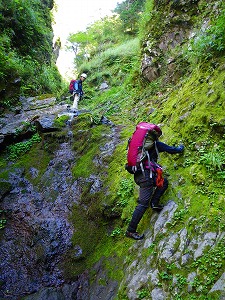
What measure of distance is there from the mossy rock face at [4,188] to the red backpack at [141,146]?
4.64 m

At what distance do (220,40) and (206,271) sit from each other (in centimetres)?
518

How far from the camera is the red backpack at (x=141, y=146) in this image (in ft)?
15.9

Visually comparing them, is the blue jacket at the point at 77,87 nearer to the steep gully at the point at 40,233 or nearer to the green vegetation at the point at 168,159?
the green vegetation at the point at 168,159

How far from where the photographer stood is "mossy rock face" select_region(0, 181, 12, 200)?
790 centimetres

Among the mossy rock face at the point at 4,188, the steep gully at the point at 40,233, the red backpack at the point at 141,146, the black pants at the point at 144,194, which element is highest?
the red backpack at the point at 141,146

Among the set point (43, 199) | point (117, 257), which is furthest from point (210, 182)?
point (43, 199)

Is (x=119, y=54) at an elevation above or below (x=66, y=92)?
above

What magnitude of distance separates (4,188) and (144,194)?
4.97 metres

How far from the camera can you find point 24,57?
17.7 m

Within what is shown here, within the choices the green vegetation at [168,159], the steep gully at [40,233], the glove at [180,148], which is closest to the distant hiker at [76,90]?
the green vegetation at [168,159]

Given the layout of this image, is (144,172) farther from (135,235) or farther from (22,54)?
(22,54)

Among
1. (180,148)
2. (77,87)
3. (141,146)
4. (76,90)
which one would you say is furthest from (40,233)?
(77,87)

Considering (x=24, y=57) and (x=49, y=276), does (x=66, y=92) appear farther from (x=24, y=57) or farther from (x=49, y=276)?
(x=49, y=276)

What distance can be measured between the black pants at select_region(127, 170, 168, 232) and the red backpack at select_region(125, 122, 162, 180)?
0.57 feet
